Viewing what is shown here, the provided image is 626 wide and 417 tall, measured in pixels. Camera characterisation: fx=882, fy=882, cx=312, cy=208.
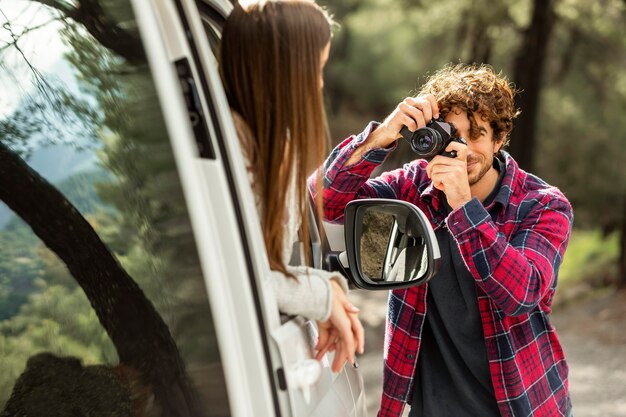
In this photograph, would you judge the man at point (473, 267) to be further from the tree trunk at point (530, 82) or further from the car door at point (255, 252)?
the tree trunk at point (530, 82)

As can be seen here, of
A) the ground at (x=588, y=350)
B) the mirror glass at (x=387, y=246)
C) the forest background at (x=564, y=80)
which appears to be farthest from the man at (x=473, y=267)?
the forest background at (x=564, y=80)

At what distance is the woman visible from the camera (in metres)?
1.76

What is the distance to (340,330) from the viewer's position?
183 centimetres

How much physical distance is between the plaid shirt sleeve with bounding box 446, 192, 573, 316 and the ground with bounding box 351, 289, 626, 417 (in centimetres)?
497

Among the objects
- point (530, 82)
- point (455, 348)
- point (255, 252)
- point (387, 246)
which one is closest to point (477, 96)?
point (387, 246)

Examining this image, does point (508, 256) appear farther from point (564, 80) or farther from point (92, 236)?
point (564, 80)

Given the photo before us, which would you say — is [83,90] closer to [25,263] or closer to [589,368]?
[25,263]

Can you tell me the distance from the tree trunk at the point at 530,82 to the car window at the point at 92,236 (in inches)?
401

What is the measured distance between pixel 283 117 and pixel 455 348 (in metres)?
1.21

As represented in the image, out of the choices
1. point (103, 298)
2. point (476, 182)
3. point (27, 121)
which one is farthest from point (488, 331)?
point (27, 121)

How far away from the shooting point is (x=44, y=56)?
1773mm

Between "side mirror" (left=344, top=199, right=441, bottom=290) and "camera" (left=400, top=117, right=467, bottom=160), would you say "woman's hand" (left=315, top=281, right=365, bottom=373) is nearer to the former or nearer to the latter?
"side mirror" (left=344, top=199, right=441, bottom=290)

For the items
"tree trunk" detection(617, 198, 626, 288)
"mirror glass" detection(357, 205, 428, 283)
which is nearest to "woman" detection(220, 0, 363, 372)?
"mirror glass" detection(357, 205, 428, 283)

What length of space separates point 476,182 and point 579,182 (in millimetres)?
11743
